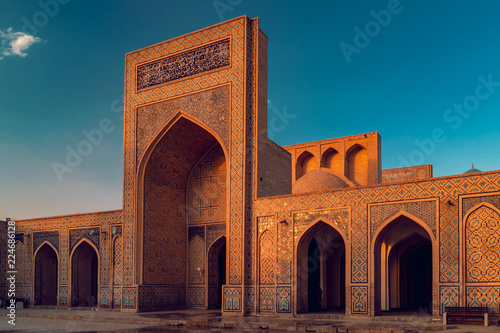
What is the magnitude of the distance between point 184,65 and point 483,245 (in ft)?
28.6

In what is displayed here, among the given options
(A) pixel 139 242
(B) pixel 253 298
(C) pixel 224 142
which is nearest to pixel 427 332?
(B) pixel 253 298

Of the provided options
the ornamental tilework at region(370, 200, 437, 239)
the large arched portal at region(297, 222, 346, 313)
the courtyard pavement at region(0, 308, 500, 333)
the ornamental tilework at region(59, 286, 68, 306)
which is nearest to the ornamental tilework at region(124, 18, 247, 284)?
the large arched portal at region(297, 222, 346, 313)

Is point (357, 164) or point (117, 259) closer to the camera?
point (117, 259)

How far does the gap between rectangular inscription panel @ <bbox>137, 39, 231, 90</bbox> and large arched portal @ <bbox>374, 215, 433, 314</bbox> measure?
5.99m

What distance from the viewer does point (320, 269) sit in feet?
44.9

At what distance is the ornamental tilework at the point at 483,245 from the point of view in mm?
9148

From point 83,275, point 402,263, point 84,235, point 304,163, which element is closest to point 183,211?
point 84,235

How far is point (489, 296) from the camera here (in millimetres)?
9094

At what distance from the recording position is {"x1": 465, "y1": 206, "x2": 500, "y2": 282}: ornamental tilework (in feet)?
30.0

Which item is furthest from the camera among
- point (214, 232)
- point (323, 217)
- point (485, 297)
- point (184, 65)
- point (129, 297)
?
point (214, 232)

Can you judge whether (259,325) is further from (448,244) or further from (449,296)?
(448,244)

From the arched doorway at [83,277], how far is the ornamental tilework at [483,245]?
1098cm

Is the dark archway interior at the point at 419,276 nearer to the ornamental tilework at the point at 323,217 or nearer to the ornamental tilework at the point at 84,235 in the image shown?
the ornamental tilework at the point at 323,217

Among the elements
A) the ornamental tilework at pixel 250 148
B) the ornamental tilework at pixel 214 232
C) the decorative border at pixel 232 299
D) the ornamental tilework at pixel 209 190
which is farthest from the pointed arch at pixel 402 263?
the ornamental tilework at pixel 209 190
